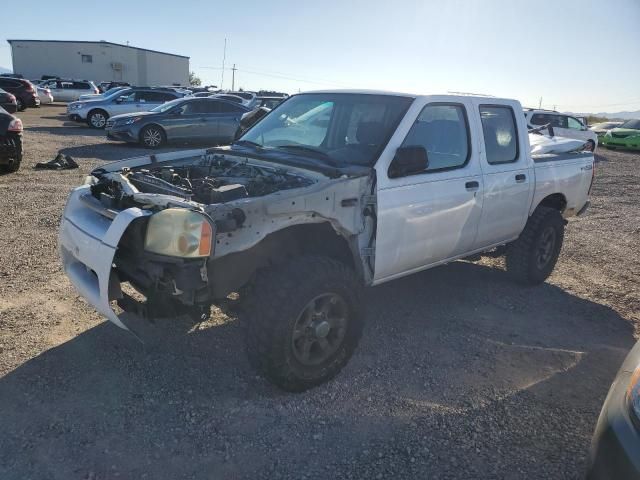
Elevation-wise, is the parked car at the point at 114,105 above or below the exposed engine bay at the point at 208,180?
below

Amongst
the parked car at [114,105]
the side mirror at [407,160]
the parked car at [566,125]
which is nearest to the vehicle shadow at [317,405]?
the side mirror at [407,160]

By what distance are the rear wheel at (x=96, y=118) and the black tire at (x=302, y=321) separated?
19.2 metres

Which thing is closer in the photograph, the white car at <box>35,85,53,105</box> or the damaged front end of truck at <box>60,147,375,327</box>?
the damaged front end of truck at <box>60,147,375,327</box>

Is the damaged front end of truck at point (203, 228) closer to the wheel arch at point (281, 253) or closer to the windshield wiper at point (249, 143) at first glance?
the wheel arch at point (281, 253)

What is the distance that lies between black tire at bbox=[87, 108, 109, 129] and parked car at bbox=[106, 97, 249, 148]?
5497mm

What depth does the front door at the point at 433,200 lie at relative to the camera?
358 cm

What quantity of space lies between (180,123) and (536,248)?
40.0ft

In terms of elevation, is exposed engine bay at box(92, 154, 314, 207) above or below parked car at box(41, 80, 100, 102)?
above

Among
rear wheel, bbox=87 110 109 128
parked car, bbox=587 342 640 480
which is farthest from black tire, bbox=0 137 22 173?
rear wheel, bbox=87 110 109 128

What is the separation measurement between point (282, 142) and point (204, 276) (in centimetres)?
172

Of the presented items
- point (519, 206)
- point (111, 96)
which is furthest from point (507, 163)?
point (111, 96)

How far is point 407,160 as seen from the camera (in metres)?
3.48

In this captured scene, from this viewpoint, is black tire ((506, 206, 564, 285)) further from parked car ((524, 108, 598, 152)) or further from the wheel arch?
parked car ((524, 108, 598, 152))

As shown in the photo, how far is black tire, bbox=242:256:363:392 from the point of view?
2975mm
